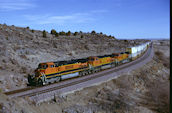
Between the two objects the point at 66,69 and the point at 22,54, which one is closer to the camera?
the point at 66,69

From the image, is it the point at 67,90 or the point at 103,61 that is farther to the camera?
the point at 103,61

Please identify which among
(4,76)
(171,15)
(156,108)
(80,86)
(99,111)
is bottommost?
(156,108)

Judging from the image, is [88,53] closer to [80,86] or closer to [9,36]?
[9,36]

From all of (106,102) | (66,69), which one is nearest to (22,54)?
(66,69)

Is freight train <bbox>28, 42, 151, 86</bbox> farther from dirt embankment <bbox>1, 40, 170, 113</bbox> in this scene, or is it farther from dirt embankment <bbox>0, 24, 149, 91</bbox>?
dirt embankment <bbox>1, 40, 170, 113</bbox>

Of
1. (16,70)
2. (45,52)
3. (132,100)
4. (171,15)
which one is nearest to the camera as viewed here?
(171,15)

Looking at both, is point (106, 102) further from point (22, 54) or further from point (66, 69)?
point (22, 54)

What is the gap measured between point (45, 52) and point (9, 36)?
Result: 27.3 feet

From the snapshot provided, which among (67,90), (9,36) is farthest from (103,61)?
(9,36)

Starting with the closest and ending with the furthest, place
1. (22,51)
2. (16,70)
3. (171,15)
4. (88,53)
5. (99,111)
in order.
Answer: (171,15), (99,111), (16,70), (22,51), (88,53)

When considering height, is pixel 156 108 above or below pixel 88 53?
below

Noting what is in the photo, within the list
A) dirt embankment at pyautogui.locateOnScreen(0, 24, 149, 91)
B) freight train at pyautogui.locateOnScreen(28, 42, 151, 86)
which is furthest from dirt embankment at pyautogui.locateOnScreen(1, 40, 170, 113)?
dirt embankment at pyautogui.locateOnScreen(0, 24, 149, 91)

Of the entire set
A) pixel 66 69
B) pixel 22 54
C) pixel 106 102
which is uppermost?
pixel 22 54

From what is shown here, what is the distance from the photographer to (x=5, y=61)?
26.3 meters
